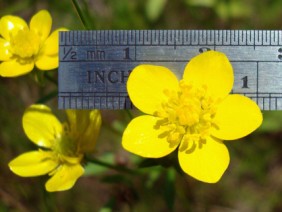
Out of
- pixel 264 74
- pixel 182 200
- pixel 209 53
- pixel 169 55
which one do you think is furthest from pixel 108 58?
pixel 182 200

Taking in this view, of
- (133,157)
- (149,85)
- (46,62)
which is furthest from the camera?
(133,157)

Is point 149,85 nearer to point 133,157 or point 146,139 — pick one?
point 146,139

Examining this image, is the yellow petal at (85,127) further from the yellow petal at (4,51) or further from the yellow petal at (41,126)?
the yellow petal at (4,51)

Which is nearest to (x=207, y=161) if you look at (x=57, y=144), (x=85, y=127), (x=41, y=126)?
(x=85, y=127)

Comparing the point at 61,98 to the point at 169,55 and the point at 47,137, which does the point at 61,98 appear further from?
the point at 169,55

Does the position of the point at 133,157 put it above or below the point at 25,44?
below

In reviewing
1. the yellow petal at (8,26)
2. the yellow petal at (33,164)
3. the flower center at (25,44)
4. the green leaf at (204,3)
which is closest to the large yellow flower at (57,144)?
the yellow petal at (33,164)
